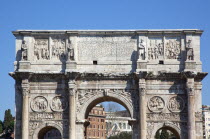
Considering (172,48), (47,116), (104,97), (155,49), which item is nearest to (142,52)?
(155,49)

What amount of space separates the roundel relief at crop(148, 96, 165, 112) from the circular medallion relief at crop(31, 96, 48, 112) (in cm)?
576

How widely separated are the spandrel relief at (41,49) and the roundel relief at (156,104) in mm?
6223

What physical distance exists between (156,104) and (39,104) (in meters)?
6.43

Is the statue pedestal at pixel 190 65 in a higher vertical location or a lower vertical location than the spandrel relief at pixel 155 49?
lower

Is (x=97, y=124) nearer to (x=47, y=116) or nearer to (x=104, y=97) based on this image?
(x=104, y=97)

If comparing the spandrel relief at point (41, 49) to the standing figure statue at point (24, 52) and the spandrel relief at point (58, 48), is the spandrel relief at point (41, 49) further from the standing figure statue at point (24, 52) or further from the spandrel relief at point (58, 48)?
the standing figure statue at point (24, 52)

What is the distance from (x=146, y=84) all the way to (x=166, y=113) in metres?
1.92

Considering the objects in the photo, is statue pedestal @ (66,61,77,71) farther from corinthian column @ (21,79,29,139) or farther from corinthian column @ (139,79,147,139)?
corinthian column @ (139,79,147,139)

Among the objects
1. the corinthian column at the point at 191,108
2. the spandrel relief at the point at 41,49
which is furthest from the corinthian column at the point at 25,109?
the corinthian column at the point at 191,108

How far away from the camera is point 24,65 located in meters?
28.5

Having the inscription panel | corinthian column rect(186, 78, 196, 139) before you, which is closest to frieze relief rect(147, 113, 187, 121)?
corinthian column rect(186, 78, 196, 139)

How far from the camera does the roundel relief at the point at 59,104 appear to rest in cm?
2850

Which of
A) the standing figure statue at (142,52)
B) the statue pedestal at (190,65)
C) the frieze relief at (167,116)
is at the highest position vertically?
the standing figure statue at (142,52)

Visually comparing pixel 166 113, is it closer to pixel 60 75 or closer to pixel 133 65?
pixel 133 65
